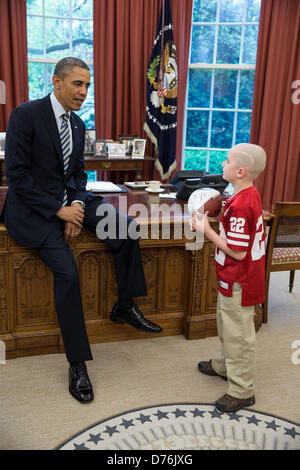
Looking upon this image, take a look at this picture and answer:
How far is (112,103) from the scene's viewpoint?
17.7 ft

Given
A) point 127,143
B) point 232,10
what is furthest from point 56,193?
point 232,10

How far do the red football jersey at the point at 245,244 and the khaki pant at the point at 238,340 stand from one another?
5 cm

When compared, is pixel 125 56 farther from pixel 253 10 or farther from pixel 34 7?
pixel 253 10

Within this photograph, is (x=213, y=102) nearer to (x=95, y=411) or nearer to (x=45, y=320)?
(x=45, y=320)

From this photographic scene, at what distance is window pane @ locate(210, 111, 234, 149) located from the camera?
6062mm

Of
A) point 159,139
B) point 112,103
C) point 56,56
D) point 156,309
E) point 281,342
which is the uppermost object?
point 56,56

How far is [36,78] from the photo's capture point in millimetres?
5492

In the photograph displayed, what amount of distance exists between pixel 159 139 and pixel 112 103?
27.7 inches

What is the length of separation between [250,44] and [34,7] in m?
2.69

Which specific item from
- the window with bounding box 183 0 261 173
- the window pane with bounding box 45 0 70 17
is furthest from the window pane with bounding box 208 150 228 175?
the window pane with bounding box 45 0 70 17

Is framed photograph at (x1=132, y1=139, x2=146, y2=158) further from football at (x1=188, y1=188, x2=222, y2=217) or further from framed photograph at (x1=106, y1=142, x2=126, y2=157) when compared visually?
football at (x1=188, y1=188, x2=222, y2=217)

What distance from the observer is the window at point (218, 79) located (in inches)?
225

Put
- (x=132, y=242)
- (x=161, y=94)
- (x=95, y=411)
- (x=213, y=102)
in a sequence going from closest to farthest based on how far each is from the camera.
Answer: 1. (x=95, y=411)
2. (x=132, y=242)
3. (x=161, y=94)
4. (x=213, y=102)

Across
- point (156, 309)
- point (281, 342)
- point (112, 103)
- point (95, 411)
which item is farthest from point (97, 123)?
point (95, 411)
